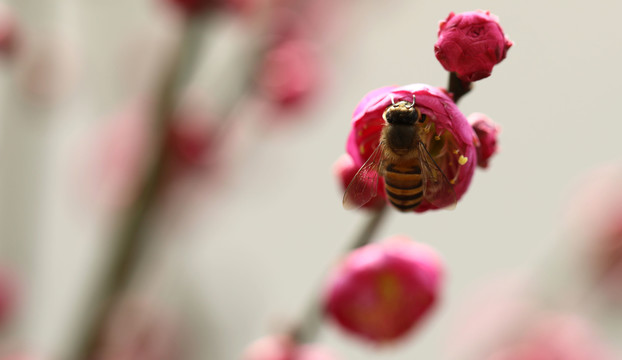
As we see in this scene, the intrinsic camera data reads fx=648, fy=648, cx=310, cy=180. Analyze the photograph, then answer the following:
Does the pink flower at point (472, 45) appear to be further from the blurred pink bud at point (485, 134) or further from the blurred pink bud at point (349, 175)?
the blurred pink bud at point (349, 175)

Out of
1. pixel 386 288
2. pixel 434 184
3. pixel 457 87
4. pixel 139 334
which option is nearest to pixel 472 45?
pixel 457 87

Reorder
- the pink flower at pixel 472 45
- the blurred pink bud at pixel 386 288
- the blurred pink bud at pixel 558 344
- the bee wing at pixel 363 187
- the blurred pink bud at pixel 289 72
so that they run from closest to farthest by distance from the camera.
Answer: the pink flower at pixel 472 45, the bee wing at pixel 363 187, the blurred pink bud at pixel 386 288, the blurred pink bud at pixel 558 344, the blurred pink bud at pixel 289 72

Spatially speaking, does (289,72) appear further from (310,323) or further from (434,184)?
(434,184)

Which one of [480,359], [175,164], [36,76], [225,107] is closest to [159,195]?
[175,164]

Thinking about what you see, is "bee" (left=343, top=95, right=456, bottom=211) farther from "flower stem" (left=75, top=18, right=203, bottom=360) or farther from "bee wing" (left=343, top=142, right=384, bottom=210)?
"flower stem" (left=75, top=18, right=203, bottom=360)

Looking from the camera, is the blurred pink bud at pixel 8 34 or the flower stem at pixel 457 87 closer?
the flower stem at pixel 457 87

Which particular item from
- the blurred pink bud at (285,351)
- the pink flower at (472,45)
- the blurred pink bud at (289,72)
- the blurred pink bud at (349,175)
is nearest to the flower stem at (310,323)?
the blurred pink bud at (285,351)
